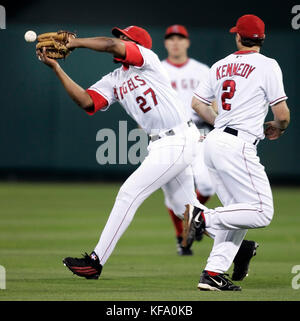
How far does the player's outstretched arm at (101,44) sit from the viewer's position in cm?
612

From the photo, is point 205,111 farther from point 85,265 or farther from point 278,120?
point 85,265

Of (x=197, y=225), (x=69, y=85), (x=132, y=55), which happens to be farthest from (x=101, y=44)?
(x=197, y=225)

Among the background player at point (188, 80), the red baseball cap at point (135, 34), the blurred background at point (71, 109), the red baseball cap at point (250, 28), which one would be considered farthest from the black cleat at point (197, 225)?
the blurred background at point (71, 109)

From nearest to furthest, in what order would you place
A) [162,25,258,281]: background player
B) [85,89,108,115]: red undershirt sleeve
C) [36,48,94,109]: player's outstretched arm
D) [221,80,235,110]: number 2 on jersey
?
[221,80,235,110]: number 2 on jersey → [36,48,94,109]: player's outstretched arm → [85,89,108,115]: red undershirt sleeve → [162,25,258,281]: background player

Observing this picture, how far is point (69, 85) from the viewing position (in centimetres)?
672

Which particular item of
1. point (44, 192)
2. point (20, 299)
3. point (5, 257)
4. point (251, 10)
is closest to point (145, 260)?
point (5, 257)

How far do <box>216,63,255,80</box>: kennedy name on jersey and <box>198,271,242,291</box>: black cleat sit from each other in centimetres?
162

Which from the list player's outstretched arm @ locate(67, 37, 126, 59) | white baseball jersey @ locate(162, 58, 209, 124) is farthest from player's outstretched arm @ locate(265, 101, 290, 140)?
white baseball jersey @ locate(162, 58, 209, 124)

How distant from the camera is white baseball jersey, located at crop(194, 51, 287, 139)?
20.4 feet

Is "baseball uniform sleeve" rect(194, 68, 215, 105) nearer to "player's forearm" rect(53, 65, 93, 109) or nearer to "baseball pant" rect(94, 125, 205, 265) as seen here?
"baseball pant" rect(94, 125, 205, 265)

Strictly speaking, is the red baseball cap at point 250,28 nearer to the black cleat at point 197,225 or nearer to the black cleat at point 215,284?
the black cleat at point 197,225

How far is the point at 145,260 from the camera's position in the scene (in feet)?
27.6

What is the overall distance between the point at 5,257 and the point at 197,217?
2771 mm
